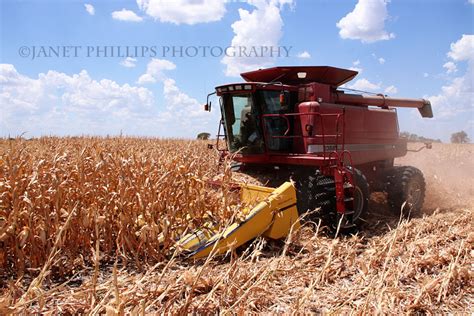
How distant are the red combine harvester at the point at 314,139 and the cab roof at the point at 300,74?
0.05ft

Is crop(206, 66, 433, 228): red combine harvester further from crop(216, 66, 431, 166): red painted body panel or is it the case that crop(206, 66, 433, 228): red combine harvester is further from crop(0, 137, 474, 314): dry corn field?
crop(0, 137, 474, 314): dry corn field

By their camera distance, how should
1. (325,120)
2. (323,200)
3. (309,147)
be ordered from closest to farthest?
(323,200), (309,147), (325,120)

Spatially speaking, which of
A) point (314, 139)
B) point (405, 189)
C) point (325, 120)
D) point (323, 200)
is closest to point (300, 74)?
point (325, 120)

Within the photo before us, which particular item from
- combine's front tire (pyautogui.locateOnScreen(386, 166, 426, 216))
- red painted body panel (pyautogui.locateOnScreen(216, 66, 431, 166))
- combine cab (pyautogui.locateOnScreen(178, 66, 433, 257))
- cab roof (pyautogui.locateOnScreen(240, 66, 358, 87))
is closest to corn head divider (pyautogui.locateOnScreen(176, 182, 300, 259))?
combine cab (pyautogui.locateOnScreen(178, 66, 433, 257))

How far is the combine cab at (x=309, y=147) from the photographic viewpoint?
4180 mm

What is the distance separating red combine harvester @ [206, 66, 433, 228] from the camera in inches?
177

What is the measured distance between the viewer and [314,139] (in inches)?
197

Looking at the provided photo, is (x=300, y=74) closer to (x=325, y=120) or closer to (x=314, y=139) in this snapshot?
(x=325, y=120)

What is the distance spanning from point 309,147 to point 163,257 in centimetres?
268

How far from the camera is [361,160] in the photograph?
19.3 ft

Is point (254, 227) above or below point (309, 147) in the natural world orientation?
below

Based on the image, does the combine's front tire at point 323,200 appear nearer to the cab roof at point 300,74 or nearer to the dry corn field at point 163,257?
the dry corn field at point 163,257

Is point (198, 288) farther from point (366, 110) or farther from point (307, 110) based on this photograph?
point (366, 110)

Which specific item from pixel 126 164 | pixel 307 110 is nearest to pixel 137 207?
pixel 126 164
